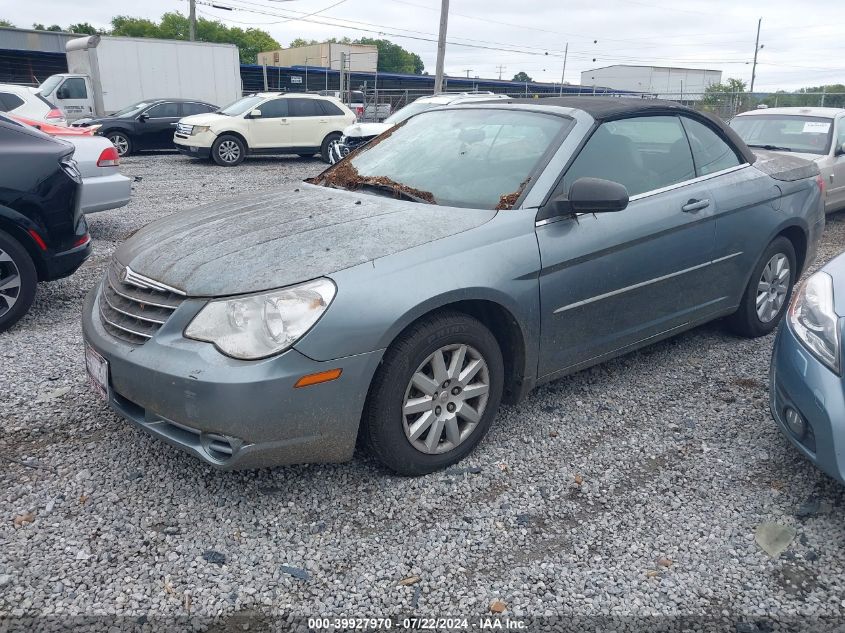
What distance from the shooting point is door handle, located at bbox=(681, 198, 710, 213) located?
3.79m

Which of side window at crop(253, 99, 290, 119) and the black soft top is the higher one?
the black soft top

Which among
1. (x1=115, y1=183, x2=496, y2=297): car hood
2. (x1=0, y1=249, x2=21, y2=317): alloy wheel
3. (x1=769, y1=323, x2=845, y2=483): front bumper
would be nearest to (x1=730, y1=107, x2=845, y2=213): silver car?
(x1=769, y1=323, x2=845, y2=483): front bumper

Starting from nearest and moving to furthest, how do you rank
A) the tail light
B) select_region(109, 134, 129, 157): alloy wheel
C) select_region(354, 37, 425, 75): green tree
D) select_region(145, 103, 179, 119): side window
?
the tail light, select_region(109, 134, 129, 157): alloy wheel, select_region(145, 103, 179, 119): side window, select_region(354, 37, 425, 75): green tree

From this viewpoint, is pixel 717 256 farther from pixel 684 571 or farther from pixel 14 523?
pixel 14 523

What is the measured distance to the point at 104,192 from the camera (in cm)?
682

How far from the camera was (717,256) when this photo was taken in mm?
4012

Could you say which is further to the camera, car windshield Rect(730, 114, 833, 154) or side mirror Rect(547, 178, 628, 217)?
car windshield Rect(730, 114, 833, 154)

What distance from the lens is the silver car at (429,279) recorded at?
253cm

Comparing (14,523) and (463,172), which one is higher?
(463,172)

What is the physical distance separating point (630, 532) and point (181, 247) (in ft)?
7.38

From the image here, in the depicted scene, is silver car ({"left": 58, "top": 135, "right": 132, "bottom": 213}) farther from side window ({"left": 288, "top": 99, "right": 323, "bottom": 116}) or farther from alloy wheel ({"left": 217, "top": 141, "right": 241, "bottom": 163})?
side window ({"left": 288, "top": 99, "right": 323, "bottom": 116})

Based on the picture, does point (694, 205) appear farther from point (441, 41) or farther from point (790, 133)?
point (441, 41)

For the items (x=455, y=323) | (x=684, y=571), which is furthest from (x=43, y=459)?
(x=684, y=571)

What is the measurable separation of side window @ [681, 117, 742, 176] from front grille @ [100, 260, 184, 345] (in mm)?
3120
